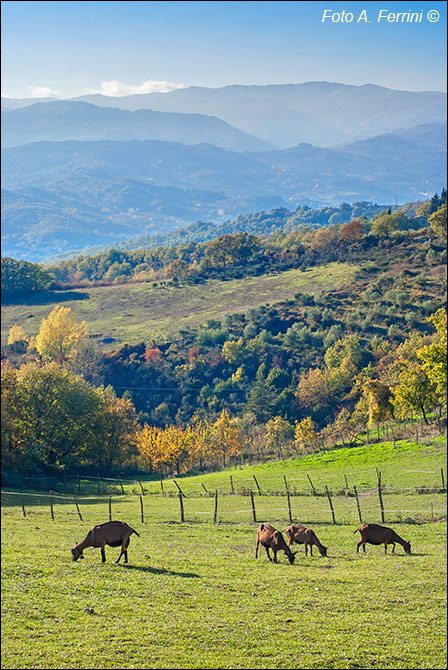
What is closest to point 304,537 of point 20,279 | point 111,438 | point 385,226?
point 111,438

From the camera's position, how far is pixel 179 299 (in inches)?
2916

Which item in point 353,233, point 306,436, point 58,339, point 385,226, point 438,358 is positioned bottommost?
point 306,436

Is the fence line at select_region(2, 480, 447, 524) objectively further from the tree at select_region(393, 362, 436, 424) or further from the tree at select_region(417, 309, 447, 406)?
the tree at select_region(417, 309, 447, 406)

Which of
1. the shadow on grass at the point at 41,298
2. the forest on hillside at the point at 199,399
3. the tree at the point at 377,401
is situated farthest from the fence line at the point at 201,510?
the shadow on grass at the point at 41,298

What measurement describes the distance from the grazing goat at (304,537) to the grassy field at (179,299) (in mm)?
28750

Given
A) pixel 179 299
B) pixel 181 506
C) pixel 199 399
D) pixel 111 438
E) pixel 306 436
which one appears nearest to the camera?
pixel 181 506

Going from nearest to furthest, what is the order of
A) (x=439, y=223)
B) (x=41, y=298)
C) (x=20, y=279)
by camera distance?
(x=41, y=298), (x=20, y=279), (x=439, y=223)

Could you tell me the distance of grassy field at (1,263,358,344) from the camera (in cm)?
5006

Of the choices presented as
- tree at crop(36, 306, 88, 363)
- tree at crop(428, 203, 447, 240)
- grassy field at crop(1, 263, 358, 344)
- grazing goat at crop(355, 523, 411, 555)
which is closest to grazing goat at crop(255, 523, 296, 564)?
grazing goat at crop(355, 523, 411, 555)

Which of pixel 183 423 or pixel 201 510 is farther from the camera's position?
pixel 183 423

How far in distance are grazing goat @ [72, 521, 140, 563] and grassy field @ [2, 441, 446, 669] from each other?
0.13 metres

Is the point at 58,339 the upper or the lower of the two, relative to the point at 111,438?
upper

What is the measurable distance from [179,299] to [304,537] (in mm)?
63515

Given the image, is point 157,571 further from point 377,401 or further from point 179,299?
point 179,299
